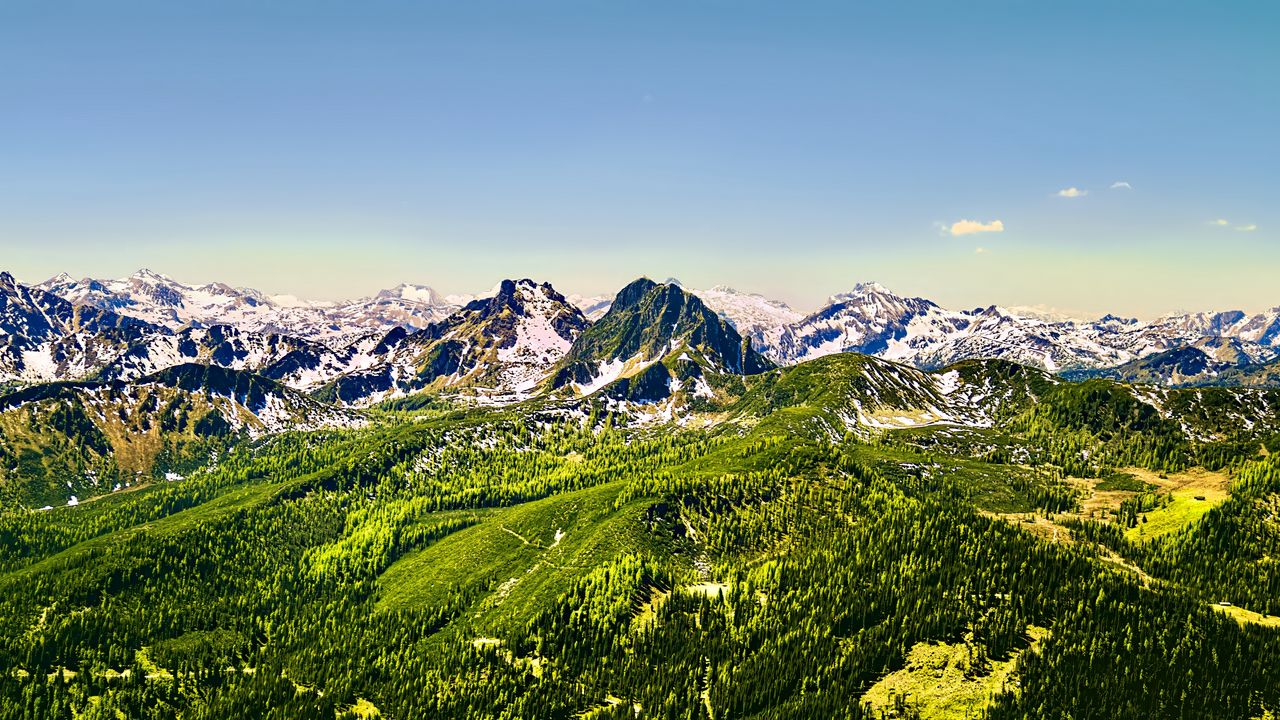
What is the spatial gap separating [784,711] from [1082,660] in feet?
248

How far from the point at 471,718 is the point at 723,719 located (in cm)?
6359

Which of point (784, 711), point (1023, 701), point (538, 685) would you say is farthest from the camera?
point (538, 685)

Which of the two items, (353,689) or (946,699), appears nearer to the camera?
(946,699)

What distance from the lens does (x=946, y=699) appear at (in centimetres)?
16712

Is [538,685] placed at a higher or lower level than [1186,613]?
lower

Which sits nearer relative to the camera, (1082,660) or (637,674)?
(1082,660)

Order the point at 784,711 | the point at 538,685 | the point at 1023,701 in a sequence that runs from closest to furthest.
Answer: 1. the point at 1023,701
2. the point at 784,711
3. the point at 538,685

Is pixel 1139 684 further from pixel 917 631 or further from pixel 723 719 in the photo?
pixel 723 719

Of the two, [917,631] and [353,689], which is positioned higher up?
[917,631]

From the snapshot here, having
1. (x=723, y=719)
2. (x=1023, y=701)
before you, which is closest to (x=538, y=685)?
(x=723, y=719)

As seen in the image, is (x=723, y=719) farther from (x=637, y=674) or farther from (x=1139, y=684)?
(x=1139, y=684)

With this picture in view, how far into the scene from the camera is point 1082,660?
173625mm

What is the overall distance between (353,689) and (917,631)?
513ft

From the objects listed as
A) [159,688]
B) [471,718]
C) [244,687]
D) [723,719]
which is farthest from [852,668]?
[159,688]
